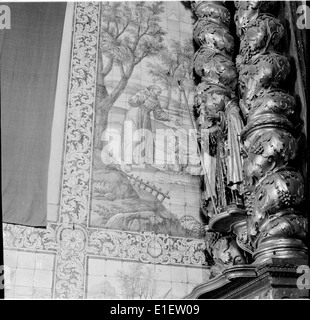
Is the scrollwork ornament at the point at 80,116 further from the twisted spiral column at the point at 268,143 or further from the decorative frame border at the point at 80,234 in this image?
the twisted spiral column at the point at 268,143

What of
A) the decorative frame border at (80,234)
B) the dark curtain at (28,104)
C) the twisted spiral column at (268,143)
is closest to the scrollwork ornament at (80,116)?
the decorative frame border at (80,234)

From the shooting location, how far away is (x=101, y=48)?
6.53 metres

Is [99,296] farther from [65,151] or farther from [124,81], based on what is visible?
[124,81]

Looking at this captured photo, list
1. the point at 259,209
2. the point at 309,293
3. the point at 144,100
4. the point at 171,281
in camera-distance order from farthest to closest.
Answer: the point at 144,100 → the point at 171,281 → the point at 259,209 → the point at 309,293

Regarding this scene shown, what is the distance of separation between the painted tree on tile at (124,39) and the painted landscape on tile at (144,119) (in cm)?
1

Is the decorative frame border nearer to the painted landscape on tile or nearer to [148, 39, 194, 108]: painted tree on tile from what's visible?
the painted landscape on tile

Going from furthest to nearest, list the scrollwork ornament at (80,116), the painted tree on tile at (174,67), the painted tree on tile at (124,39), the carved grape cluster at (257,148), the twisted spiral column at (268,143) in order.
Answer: the painted tree on tile at (174,67), the painted tree on tile at (124,39), the scrollwork ornament at (80,116), the carved grape cluster at (257,148), the twisted spiral column at (268,143)

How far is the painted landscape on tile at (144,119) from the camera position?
5.93 m

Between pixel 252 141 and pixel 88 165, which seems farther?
pixel 88 165

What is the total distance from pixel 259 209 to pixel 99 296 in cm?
161

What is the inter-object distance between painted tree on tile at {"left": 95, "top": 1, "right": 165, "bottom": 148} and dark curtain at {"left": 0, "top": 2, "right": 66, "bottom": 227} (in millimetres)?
478

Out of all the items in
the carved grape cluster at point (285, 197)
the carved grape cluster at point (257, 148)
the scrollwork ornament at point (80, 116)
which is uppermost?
the scrollwork ornament at point (80, 116)

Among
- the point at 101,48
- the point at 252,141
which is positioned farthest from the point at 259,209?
the point at 101,48

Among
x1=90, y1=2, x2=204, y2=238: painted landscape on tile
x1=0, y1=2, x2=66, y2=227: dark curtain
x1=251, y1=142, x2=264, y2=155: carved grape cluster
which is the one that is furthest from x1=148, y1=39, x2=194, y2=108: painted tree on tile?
x1=251, y1=142, x2=264, y2=155: carved grape cluster
